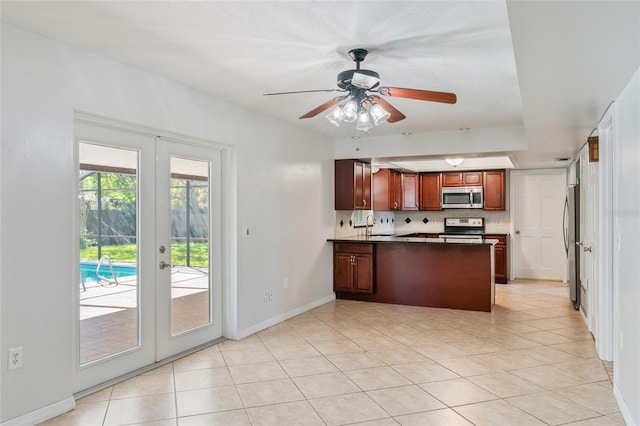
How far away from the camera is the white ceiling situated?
201 centimetres

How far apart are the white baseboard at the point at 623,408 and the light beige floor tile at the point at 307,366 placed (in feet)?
6.36

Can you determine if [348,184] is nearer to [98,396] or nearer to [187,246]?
[187,246]

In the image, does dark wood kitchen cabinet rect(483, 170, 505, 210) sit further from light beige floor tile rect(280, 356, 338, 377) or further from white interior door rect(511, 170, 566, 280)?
light beige floor tile rect(280, 356, 338, 377)

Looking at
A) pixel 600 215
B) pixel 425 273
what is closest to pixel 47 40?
pixel 600 215

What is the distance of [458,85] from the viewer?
3.72m

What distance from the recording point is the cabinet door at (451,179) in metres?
8.67

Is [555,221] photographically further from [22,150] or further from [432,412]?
[22,150]

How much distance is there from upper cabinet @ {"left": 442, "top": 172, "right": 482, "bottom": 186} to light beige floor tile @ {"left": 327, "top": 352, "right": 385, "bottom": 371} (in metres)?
5.50

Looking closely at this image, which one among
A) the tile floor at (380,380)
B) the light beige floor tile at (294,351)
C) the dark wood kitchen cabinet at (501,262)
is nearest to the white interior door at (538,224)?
the dark wood kitchen cabinet at (501,262)

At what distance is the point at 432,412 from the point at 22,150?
2.97 metres

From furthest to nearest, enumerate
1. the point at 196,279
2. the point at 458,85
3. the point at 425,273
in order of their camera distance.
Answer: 1. the point at 425,273
2. the point at 196,279
3. the point at 458,85

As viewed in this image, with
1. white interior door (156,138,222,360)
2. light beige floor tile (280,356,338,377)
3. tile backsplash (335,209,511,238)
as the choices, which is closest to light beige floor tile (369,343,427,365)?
light beige floor tile (280,356,338,377)

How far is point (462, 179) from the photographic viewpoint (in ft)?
28.3

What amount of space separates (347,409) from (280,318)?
240 cm
